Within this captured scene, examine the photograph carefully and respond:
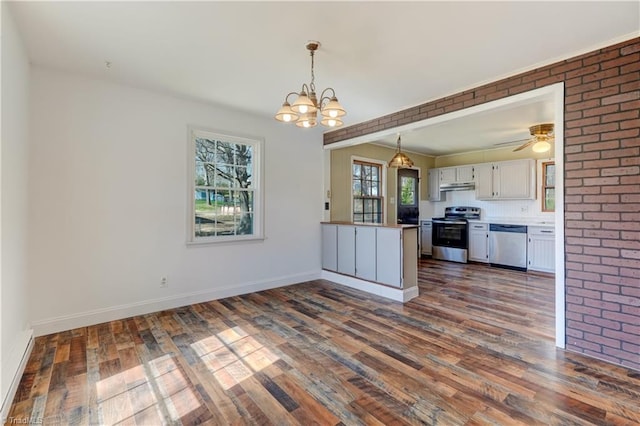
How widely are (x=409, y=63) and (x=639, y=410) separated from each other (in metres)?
2.96

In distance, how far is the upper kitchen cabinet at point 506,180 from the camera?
584 centimetres

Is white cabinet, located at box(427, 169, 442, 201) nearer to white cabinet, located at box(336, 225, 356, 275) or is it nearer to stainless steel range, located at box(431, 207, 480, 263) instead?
stainless steel range, located at box(431, 207, 480, 263)

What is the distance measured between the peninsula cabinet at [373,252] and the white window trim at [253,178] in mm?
1229

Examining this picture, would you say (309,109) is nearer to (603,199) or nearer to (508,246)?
(603,199)

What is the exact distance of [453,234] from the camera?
6543 mm

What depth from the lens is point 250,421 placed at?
1.74 metres

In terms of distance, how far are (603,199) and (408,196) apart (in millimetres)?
4651

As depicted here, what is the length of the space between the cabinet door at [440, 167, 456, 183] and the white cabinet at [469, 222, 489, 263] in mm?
1233

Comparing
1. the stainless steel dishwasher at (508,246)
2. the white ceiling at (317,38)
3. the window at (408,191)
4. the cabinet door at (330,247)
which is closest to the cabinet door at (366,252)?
the cabinet door at (330,247)

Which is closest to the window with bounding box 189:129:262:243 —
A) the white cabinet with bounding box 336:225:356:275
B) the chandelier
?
the white cabinet with bounding box 336:225:356:275

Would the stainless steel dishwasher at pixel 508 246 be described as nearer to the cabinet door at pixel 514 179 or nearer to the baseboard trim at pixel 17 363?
the cabinet door at pixel 514 179

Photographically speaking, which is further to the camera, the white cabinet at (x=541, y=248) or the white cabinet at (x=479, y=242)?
the white cabinet at (x=479, y=242)

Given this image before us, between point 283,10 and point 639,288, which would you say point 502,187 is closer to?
point 639,288

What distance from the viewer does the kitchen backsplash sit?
6.01 meters
